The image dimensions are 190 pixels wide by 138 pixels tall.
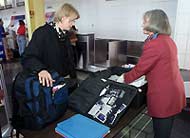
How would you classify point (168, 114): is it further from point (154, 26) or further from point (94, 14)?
point (94, 14)

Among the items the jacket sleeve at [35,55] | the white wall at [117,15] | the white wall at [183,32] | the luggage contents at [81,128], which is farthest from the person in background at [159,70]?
the white wall at [117,15]

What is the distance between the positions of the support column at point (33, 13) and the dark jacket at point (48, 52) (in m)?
0.87

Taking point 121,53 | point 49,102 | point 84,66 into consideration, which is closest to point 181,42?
point 121,53

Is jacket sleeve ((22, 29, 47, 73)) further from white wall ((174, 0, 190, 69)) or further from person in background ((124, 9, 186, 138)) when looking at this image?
white wall ((174, 0, 190, 69))

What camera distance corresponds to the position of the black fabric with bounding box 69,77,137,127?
0.95 m

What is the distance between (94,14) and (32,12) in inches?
72.1

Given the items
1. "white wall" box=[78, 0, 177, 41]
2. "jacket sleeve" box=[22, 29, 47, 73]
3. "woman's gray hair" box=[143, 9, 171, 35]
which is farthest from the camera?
"white wall" box=[78, 0, 177, 41]

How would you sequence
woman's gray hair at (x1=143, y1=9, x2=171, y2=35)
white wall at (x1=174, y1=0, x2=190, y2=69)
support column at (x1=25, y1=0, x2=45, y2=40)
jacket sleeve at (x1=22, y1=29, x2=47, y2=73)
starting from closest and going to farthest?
jacket sleeve at (x1=22, y1=29, x2=47, y2=73) < woman's gray hair at (x1=143, y1=9, x2=171, y2=35) < support column at (x1=25, y1=0, x2=45, y2=40) < white wall at (x1=174, y1=0, x2=190, y2=69)

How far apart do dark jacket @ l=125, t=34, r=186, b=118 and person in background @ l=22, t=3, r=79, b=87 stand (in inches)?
19.6

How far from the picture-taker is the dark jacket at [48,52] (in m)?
1.12

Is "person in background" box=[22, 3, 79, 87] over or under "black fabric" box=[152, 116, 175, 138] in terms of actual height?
over

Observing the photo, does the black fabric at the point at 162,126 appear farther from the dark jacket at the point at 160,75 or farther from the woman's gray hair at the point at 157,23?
the woman's gray hair at the point at 157,23

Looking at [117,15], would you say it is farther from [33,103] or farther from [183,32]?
[33,103]

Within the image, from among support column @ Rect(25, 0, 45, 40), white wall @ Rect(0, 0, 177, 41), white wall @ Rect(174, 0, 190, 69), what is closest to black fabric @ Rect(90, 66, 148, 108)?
support column @ Rect(25, 0, 45, 40)
